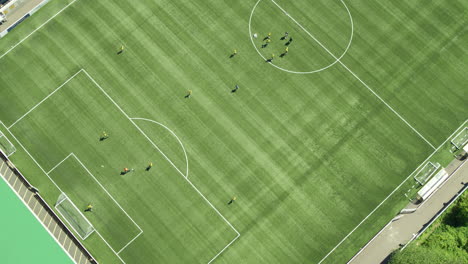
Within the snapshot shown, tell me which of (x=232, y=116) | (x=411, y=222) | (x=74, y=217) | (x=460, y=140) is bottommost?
(x=411, y=222)

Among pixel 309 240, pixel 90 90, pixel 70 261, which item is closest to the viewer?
pixel 70 261

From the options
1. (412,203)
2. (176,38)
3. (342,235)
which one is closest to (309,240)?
(342,235)

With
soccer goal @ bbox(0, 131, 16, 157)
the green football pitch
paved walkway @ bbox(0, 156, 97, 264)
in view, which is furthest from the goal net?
soccer goal @ bbox(0, 131, 16, 157)

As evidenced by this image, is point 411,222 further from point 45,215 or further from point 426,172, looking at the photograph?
point 45,215

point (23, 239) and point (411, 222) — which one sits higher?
point (23, 239)

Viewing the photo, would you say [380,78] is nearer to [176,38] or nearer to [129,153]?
[176,38]

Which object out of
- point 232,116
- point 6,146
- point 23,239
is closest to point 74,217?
point 23,239

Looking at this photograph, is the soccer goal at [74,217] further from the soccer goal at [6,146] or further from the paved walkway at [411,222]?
the paved walkway at [411,222]
